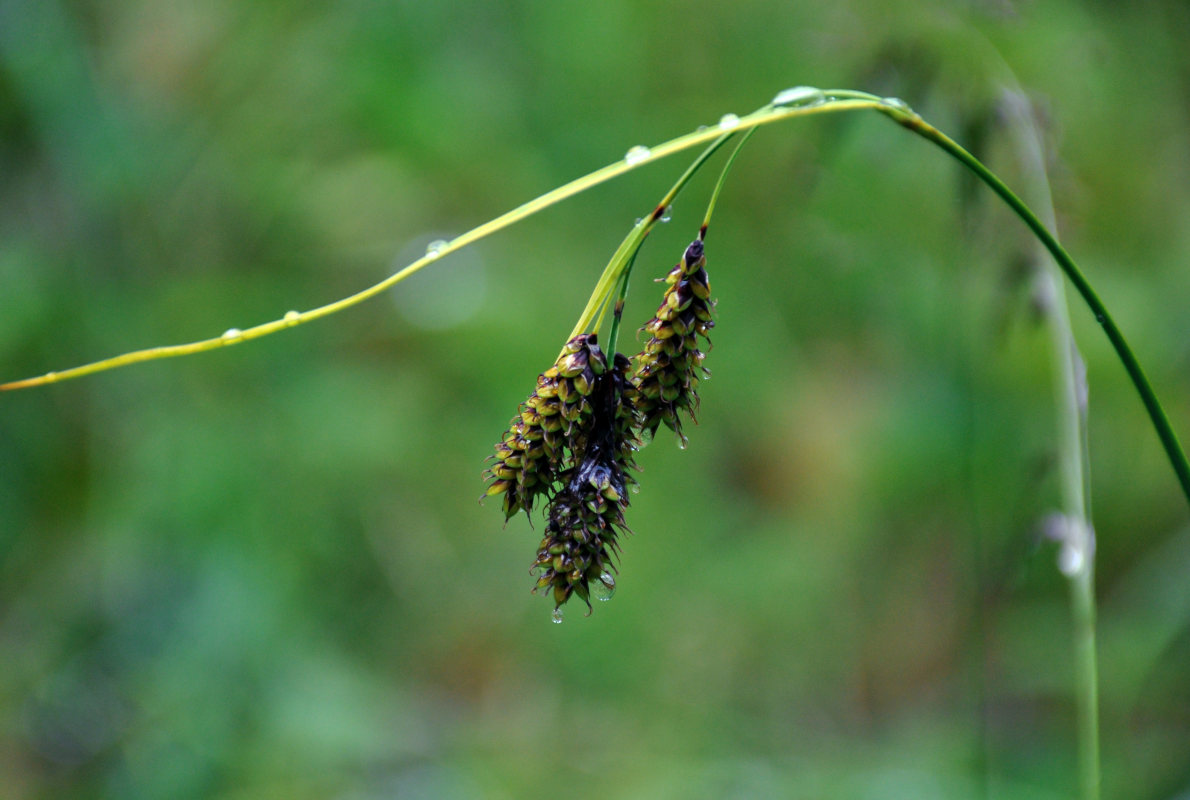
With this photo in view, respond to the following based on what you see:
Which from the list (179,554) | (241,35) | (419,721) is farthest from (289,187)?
(419,721)

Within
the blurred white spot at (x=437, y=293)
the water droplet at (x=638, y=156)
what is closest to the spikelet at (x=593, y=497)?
the water droplet at (x=638, y=156)

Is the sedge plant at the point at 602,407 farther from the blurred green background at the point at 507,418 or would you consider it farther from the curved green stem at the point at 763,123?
the blurred green background at the point at 507,418

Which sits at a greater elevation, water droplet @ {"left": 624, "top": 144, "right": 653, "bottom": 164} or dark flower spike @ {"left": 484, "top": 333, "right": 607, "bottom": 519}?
water droplet @ {"left": 624, "top": 144, "right": 653, "bottom": 164}

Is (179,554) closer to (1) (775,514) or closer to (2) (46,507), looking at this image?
(2) (46,507)

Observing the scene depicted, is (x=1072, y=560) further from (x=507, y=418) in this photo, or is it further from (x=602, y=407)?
(x=507, y=418)

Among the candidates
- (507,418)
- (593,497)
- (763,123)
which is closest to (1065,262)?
(763,123)

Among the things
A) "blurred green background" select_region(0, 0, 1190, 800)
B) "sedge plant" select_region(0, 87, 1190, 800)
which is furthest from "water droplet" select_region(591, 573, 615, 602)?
"blurred green background" select_region(0, 0, 1190, 800)

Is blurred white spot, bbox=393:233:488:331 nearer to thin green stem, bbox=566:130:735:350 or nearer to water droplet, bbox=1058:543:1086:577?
water droplet, bbox=1058:543:1086:577
